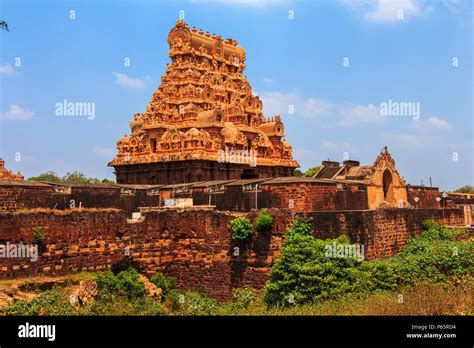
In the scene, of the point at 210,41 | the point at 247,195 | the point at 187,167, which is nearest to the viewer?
the point at 247,195

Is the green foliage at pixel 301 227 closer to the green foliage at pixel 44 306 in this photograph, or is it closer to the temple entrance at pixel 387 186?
the green foliage at pixel 44 306

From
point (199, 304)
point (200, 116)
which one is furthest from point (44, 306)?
point (200, 116)

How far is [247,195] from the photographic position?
2547 centimetres

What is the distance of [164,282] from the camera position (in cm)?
2394

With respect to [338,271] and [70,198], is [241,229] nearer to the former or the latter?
[338,271]

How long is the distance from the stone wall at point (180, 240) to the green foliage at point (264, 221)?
0.71ft

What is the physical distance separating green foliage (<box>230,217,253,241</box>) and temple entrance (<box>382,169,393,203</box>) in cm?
1001

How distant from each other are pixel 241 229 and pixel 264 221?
40.4 inches

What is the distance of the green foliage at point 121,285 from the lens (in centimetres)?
2142

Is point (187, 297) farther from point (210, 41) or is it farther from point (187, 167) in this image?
point (210, 41)

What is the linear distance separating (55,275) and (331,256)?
9791 mm

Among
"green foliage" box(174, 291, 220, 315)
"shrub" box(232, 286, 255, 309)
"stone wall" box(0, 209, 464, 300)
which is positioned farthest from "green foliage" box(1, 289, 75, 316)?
"shrub" box(232, 286, 255, 309)

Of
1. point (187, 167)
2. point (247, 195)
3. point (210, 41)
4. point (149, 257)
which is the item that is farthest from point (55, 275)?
point (210, 41)

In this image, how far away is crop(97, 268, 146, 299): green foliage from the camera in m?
21.4
